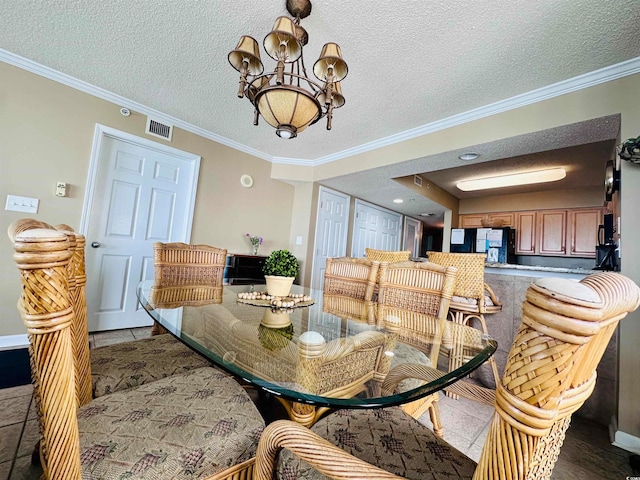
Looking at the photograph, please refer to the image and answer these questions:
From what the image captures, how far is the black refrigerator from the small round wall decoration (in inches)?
156

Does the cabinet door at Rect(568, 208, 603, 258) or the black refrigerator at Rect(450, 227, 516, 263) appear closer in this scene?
the cabinet door at Rect(568, 208, 603, 258)

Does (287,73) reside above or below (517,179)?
below

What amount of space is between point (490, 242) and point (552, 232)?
100 centimetres

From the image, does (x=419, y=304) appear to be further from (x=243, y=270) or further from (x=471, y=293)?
(x=243, y=270)

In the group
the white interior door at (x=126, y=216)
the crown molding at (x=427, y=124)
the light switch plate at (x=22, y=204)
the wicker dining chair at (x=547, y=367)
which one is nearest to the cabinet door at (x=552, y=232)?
the crown molding at (x=427, y=124)

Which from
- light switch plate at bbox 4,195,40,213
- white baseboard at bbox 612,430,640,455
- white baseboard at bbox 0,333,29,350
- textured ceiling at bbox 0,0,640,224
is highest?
textured ceiling at bbox 0,0,640,224

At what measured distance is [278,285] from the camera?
163 centimetres

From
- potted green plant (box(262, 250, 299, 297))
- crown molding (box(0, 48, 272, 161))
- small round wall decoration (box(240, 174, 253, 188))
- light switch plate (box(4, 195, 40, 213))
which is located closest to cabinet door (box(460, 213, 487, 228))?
small round wall decoration (box(240, 174, 253, 188))

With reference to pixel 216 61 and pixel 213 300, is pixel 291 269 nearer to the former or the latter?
pixel 213 300

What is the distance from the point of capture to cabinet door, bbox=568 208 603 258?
13.9 ft

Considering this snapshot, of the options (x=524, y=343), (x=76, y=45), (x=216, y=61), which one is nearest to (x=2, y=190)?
(x=76, y=45)

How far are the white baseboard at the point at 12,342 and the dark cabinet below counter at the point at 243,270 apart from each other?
1.80 metres

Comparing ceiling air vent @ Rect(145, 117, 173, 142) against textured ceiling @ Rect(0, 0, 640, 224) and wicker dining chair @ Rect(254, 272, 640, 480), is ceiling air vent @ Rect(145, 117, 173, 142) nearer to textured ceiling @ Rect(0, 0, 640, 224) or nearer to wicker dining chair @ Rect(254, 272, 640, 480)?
textured ceiling @ Rect(0, 0, 640, 224)

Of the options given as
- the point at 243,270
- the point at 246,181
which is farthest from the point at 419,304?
the point at 246,181
